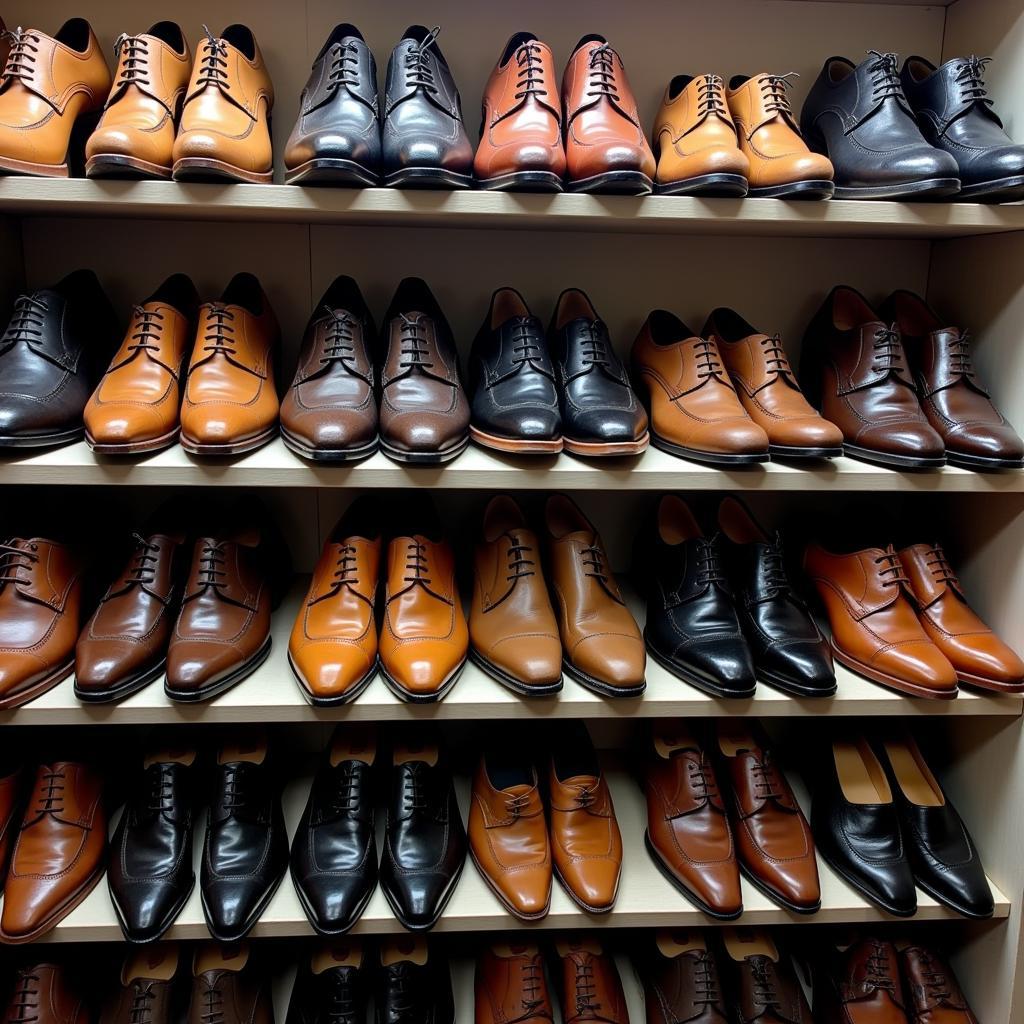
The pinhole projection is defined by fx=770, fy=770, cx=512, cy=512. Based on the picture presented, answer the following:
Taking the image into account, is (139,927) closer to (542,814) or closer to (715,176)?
(542,814)

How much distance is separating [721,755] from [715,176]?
848 mm

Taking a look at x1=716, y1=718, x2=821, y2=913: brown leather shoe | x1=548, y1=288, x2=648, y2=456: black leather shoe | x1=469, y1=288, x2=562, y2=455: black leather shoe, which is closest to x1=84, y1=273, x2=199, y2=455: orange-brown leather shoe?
x1=469, y1=288, x2=562, y2=455: black leather shoe

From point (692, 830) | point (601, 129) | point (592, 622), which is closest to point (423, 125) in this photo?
point (601, 129)

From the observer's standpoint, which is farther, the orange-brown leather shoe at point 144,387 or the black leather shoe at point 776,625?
the black leather shoe at point 776,625

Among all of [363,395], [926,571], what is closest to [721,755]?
[926,571]

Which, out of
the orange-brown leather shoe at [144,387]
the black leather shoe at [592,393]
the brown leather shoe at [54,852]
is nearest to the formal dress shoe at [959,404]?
the black leather shoe at [592,393]

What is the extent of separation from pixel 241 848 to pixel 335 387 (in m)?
0.64

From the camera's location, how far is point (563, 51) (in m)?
1.23

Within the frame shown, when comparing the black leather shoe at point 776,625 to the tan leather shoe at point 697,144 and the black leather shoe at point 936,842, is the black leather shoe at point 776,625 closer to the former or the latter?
the black leather shoe at point 936,842

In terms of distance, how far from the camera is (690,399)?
1073 millimetres

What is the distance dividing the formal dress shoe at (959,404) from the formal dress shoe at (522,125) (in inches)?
22.5

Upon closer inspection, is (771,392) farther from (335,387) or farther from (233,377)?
(233,377)

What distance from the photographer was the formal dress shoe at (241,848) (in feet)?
3.30

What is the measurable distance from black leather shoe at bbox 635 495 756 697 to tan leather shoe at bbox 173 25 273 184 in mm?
772
